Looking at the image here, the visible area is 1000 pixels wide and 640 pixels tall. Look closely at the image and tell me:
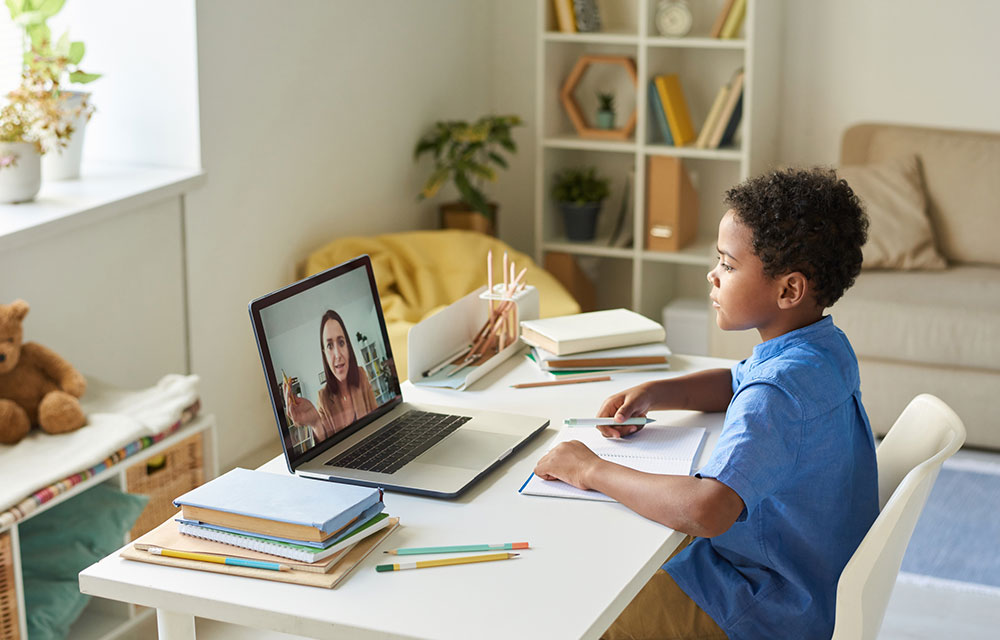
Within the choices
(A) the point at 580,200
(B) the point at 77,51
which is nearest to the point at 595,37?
(A) the point at 580,200

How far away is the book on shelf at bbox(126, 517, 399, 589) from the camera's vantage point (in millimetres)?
1329

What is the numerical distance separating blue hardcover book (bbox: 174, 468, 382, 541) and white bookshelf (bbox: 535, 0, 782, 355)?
285cm

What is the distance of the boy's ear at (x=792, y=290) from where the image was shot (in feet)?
5.12

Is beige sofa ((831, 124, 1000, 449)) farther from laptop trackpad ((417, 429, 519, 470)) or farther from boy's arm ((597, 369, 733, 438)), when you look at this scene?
laptop trackpad ((417, 429, 519, 470))

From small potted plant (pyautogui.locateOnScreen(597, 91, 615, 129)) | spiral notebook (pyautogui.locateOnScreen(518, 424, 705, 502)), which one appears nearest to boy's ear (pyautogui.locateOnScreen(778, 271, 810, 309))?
spiral notebook (pyautogui.locateOnScreen(518, 424, 705, 502))

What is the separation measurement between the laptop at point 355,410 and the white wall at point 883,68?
2946 mm

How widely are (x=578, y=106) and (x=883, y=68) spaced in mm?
1122

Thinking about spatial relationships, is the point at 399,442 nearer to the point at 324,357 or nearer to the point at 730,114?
the point at 324,357

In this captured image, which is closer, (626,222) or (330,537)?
(330,537)

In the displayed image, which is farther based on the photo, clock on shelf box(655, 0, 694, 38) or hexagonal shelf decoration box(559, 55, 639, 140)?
hexagonal shelf decoration box(559, 55, 639, 140)

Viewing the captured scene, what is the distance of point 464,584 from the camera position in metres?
1.32

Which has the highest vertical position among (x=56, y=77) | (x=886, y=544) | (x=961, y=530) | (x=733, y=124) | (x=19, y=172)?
(x=56, y=77)

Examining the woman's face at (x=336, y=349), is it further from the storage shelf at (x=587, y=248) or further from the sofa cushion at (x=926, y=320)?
the storage shelf at (x=587, y=248)

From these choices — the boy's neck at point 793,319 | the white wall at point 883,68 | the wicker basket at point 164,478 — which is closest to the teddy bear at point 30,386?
the wicker basket at point 164,478
